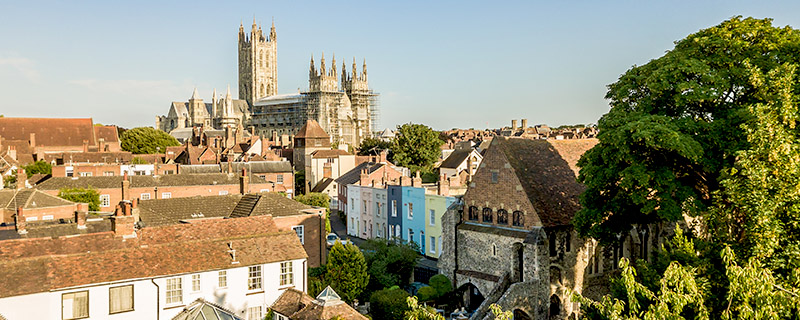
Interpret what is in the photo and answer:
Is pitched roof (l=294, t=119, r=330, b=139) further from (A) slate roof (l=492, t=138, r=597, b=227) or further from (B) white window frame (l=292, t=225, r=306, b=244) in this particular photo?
(A) slate roof (l=492, t=138, r=597, b=227)

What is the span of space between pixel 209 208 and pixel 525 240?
70.3 ft

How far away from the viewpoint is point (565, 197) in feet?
120

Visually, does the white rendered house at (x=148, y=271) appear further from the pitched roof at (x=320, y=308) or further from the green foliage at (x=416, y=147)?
the green foliage at (x=416, y=147)

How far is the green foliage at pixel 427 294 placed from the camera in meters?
36.5

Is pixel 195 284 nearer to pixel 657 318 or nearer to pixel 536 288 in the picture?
pixel 536 288

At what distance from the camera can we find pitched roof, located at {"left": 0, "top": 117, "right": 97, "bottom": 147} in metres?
96.1

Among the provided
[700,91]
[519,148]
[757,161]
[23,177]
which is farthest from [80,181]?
[757,161]

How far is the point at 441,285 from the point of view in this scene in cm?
3741

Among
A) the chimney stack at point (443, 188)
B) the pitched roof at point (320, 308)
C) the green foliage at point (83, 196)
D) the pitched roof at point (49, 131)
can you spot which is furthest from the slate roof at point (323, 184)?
the pitched roof at point (320, 308)

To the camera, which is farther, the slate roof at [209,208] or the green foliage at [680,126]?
the slate roof at [209,208]

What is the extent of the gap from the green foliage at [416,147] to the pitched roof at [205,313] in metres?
60.9

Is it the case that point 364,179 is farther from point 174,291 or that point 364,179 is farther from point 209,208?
point 174,291

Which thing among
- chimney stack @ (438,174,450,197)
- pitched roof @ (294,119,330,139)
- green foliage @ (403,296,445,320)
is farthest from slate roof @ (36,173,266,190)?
green foliage @ (403,296,445,320)

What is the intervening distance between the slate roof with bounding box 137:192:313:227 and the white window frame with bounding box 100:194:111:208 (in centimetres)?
1690
